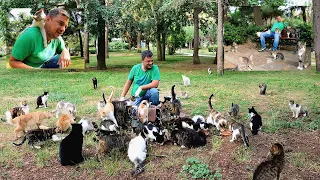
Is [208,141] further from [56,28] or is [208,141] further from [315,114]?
[56,28]

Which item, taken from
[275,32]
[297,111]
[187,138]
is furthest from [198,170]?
[275,32]

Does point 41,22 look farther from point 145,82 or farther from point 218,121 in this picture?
point 218,121

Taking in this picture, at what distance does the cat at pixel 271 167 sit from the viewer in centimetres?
322

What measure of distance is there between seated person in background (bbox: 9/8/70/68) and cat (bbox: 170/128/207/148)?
314 cm

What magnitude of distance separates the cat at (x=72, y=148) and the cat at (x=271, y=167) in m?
2.20

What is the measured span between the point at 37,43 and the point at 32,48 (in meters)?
0.18

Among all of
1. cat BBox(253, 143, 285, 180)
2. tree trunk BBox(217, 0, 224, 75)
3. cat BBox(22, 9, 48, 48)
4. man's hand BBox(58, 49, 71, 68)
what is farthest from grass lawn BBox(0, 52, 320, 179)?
tree trunk BBox(217, 0, 224, 75)

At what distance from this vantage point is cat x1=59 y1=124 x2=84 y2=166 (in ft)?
13.0

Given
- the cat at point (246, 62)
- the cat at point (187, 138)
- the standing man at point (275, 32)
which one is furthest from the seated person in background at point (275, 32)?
the cat at point (187, 138)

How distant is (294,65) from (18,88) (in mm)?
8213

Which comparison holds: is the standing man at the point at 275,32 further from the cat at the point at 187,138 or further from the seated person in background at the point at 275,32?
the cat at the point at 187,138

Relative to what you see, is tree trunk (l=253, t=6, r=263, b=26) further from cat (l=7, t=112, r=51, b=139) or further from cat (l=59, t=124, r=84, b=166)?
cat (l=59, t=124, r=84, b=166)

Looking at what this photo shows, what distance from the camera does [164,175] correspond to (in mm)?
3758

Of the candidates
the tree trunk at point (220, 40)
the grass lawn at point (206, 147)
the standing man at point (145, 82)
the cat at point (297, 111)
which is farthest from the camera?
the tree trunk at point (220, 40)
